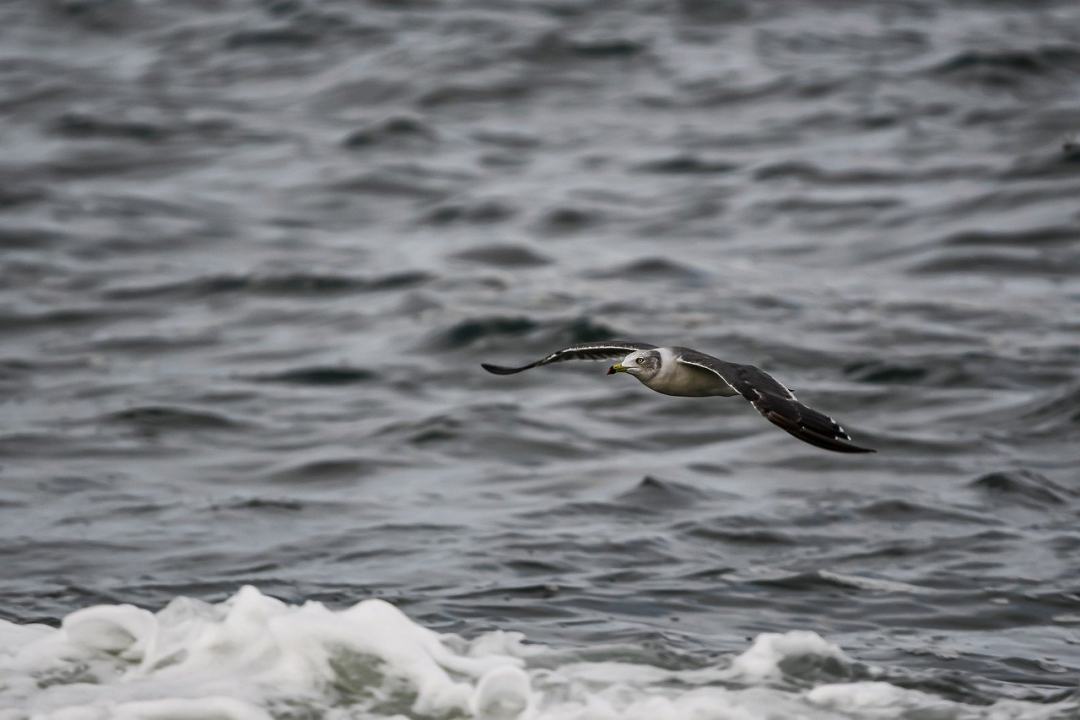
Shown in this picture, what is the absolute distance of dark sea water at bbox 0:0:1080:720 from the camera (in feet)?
32.8

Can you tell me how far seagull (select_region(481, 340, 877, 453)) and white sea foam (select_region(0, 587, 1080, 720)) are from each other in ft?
4.62

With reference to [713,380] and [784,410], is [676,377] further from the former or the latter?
[784,410]

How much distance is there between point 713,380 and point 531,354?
7580mm

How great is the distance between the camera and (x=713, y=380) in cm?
953

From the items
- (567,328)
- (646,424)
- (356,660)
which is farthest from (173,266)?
(356,660)

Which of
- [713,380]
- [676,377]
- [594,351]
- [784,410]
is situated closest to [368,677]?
[594,351]

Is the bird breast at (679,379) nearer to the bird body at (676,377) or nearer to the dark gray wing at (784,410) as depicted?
the bird body at (676,377)

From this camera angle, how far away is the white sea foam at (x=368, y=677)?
30.2ft

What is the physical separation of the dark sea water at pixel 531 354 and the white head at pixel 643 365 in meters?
1.58

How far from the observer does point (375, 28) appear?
27.2 m

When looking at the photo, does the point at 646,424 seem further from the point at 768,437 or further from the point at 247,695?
the point at 247,695

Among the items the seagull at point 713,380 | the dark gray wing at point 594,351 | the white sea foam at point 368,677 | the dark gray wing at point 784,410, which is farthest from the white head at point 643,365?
the white sea foam at point 368,677

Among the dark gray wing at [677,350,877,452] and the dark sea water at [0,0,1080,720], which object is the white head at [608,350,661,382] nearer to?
the dark gray wing at [677,350,877,452]

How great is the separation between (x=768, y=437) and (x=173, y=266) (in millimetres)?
7401
